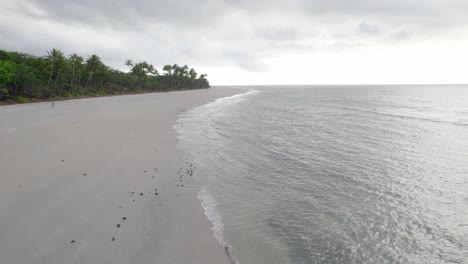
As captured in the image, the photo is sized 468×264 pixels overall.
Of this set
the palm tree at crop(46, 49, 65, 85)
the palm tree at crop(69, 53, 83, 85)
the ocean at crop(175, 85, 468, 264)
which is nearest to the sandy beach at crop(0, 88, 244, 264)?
the ocean at crop(175, 85, 468, 264)

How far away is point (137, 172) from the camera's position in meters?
8.54

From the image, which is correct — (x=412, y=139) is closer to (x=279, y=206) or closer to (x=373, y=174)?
(x=373, y=174)

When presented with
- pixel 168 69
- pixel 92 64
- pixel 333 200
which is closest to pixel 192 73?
pixel 168 69

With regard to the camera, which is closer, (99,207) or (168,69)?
(99,207)

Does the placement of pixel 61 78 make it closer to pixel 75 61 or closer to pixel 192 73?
pixel 75 61

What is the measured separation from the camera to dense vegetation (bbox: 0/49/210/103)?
3981cm

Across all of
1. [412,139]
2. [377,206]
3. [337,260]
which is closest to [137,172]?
[337,260]

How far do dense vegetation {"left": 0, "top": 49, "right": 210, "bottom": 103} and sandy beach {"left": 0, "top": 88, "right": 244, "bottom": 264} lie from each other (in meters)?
39.8

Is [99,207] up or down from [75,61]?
down

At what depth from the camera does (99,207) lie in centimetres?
588

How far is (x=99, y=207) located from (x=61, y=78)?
204 ft

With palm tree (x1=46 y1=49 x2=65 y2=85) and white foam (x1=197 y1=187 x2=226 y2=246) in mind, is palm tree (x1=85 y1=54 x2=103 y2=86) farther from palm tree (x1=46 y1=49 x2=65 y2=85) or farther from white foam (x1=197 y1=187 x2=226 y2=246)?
white foam (x1=197 y1=187 x2=226 y2=246)

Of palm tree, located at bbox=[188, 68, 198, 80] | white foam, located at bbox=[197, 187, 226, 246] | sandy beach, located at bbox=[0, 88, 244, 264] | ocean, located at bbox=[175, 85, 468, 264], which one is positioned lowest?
ocean, located at bbox=[175, 85, 468, 264]

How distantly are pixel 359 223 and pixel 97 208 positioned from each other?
674 centimetres
